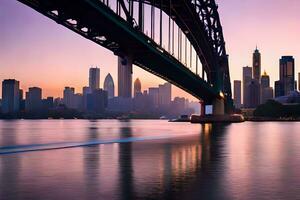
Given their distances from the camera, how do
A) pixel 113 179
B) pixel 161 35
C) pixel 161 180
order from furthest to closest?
1. pixel 161 35
2. pixel 113 179
3. pixel 161 180

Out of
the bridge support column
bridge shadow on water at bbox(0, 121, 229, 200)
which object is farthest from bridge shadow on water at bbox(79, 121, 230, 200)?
the bridge support column

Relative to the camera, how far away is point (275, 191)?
16328 mm

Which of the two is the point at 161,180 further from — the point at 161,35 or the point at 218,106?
the point at 218,106

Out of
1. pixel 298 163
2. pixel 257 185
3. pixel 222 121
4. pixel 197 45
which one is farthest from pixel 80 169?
pixel 222 121

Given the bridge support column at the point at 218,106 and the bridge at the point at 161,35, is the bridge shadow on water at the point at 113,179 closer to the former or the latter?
the bridge at the point at 161,35

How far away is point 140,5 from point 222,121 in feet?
274

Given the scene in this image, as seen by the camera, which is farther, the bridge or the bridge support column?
the bridge support column

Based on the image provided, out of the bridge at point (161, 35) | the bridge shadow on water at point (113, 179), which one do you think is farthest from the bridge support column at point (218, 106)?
the bridge shadow on water at point (113, 179)

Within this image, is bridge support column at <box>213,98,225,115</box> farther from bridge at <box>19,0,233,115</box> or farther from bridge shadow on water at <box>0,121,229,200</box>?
bridge shadow on water at <box>0,121,229,200</box>

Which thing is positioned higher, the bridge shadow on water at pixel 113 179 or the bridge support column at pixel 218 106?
the bridge support column at pixel 218 106

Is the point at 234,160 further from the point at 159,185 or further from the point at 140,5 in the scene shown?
the point at 140,5

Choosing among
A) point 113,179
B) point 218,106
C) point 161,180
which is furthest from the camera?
point 218,106

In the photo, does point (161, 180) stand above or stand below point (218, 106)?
below

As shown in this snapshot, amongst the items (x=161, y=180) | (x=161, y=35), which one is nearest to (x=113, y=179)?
(x=161, y=180)
